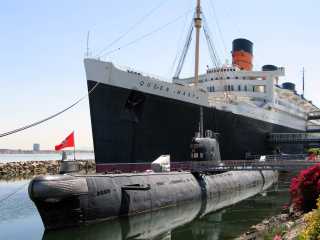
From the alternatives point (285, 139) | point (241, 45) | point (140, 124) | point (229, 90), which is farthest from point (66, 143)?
point (241, 45)

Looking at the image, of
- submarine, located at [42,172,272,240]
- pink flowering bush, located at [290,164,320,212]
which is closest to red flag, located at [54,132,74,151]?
submarine, located at [42,172,272,240]

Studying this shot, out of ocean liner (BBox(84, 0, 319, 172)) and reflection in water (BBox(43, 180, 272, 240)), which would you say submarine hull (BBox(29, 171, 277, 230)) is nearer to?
reflection in water (BBox(43, 180, 272, 240))

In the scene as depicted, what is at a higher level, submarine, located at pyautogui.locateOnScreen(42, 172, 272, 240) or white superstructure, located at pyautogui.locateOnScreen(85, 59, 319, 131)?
white superstructure, located at pyautogui.locateOnScreen(85, 59, 319, 131)

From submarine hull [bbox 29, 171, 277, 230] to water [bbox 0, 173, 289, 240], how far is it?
408mm

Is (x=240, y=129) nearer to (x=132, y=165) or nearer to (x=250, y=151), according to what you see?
(x=250, y=151)

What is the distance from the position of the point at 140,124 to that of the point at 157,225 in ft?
34.1

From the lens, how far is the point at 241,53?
1946 inches

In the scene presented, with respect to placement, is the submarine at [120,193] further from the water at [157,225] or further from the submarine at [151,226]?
the water at [157,225]

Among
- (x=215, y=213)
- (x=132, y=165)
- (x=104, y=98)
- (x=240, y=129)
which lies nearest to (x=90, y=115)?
(x=104, y=98)

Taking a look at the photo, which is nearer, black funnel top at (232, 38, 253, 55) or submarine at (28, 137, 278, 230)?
submarine at (28, 137, 278, 230)

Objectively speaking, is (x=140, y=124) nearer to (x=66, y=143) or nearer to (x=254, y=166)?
(x=254, y=166)

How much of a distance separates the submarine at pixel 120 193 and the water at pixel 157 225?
17.1 inches

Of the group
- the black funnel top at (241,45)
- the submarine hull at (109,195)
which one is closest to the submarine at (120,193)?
the submarine hull at (109,195)

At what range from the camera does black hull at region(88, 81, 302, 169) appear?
86.4 feet
